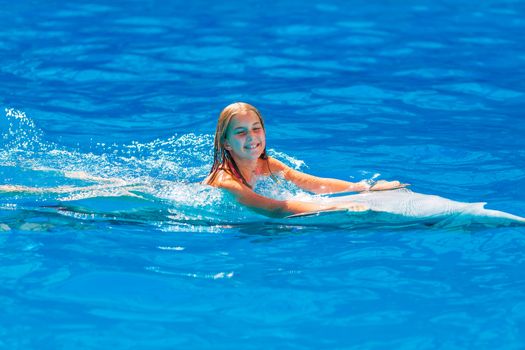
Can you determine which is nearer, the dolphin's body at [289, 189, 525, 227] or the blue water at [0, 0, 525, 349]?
the blue water at [0, 0, 525, 349]

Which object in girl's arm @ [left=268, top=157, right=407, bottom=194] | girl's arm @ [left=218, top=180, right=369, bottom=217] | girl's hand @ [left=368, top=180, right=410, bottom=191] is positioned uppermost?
girl's arm @ [left=268, top=157, right=407, bottom=194]

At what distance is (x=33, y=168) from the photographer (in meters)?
6.16

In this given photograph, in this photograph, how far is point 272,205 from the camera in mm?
5242

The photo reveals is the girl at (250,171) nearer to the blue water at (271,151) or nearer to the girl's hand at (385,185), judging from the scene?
the girl's hand at (385,185)

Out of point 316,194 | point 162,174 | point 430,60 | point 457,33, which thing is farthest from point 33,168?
point 457,33

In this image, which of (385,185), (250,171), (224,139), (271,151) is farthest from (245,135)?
(271,151)

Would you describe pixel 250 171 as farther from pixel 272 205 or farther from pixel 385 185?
pixel 385 185

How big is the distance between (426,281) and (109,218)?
5.99ft

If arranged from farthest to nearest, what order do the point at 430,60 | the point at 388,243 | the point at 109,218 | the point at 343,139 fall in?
the point at 430,60
the point at 343,139
the point at 109,218
the point at 388,243

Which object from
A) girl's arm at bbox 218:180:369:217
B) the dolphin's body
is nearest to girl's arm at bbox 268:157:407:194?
the dolphin's body

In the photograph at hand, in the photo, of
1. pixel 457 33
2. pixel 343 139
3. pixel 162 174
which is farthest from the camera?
pixel 457 33

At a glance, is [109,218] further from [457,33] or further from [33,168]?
[457,33]

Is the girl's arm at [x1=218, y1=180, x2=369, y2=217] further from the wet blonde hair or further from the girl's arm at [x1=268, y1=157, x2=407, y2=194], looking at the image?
the girl's arm at [x1=268, y1=157, x2=407, y2=194]

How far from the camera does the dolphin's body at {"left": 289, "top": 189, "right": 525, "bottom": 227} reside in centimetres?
499
